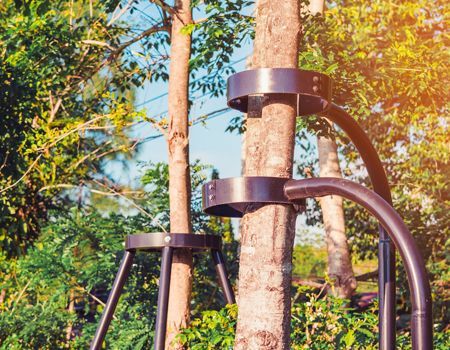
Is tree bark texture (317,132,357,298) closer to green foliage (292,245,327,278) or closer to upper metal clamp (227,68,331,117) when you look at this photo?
upper metal clamp (227,68,331,117)

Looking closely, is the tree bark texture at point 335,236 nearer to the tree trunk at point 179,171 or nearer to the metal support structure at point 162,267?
the tree trunk at point 179,171

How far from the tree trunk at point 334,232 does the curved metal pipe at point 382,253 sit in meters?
6.97

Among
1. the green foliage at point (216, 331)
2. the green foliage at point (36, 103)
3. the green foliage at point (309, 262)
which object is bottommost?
the green foliage at point (216, 331)

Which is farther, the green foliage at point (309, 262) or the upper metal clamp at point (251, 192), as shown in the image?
the green foliage at point (309, 262)

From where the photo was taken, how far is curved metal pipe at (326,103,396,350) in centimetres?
424

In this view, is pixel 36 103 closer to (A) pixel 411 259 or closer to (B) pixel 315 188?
(B) pixel 315 188

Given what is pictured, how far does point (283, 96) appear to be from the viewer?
4.07 metres

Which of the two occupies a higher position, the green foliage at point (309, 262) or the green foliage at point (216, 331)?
the green foliage at point (309, 262)

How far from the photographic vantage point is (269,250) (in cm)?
400

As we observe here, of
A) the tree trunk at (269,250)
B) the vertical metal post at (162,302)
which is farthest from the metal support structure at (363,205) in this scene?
the vertical metal post at (162,302)

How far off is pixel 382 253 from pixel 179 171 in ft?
13.1

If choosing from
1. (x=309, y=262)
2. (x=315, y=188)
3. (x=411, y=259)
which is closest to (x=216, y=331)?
(x=315, y=188)

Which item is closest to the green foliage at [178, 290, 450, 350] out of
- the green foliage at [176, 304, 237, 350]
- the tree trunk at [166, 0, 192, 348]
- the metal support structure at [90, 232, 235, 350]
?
the green foliage at [176, 304, 237, 350]

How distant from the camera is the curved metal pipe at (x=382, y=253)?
424 centimetres
